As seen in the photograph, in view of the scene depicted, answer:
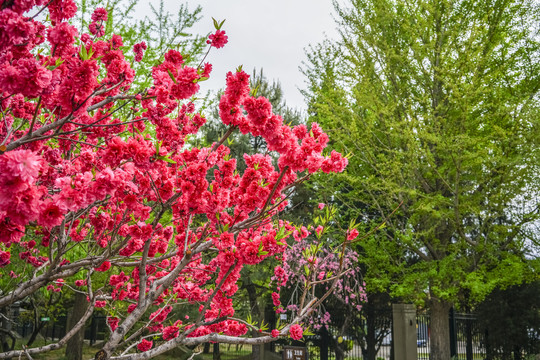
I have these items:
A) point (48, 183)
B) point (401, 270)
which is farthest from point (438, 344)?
point (48, 183)

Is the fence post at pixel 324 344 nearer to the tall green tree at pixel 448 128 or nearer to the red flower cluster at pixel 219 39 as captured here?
the tall green tree at pixel 448 128

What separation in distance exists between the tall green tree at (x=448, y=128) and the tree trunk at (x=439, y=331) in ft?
0.08

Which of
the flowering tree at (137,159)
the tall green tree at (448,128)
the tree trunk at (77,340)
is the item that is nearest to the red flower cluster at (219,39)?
the flowering tree at (137,159)

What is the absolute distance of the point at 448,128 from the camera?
351 inches

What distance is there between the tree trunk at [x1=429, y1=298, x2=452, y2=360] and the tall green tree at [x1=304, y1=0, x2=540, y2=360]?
1.0 inches

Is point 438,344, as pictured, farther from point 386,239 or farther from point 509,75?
point 509,75

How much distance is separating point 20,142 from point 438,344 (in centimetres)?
1018

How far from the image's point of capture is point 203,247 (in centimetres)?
364

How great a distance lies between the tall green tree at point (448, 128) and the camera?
812cm

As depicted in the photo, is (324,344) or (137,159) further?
(324,344)

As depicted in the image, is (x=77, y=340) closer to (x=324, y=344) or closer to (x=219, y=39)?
(x=324, y=344)

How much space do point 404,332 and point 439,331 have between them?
3.21ft

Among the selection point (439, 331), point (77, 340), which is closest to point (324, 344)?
point (439, 331)

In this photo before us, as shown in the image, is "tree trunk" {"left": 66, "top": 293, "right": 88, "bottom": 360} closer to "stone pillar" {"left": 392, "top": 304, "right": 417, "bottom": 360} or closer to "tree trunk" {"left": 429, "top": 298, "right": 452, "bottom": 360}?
"stone pillar" {"left": 392, "top": 304, "right": 417, "bottom": 360}
